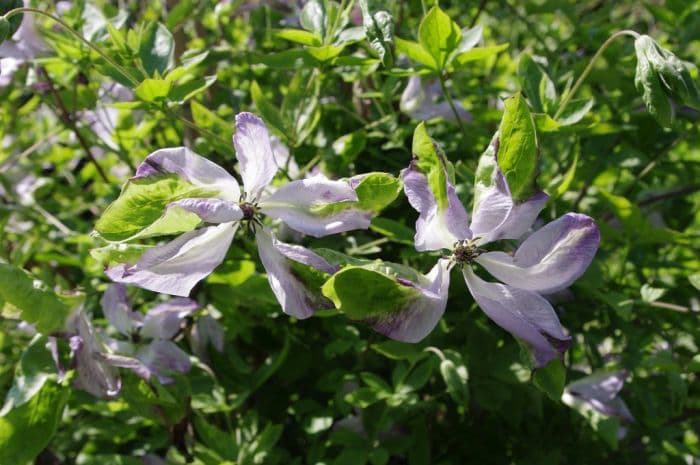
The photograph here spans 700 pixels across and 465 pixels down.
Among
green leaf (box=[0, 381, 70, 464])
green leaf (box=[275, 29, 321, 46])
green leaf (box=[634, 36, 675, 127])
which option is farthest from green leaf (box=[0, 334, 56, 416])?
green leaf (box=[634, 36, 675, 127])

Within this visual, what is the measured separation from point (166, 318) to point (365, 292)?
0.41 metres

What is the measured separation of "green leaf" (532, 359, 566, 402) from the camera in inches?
21.7

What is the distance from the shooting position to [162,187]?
55 centimetres

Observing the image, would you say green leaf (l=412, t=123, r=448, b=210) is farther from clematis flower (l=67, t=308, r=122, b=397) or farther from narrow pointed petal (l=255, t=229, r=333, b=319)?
clematis flower (l=67, t=308, r=122, b=397)

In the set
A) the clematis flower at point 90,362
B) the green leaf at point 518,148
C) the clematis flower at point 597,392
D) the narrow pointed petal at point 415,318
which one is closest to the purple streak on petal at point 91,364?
the clematis flower at point 90,362

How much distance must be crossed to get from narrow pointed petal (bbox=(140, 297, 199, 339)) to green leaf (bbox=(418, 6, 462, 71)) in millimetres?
377

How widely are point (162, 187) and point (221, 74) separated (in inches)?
25.2

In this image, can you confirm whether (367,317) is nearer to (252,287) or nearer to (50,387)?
(252,287)

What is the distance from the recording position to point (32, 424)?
0.75 metres

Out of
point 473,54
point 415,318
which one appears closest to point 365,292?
point 415,318

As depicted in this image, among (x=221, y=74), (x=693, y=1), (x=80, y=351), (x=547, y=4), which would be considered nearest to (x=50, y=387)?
(x=80, y=351)

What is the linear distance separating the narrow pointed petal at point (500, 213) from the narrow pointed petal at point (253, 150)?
169mm

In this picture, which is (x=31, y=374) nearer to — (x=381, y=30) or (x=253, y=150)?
(x=253, y=150)

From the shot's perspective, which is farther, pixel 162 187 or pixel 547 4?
pixel 547 4
